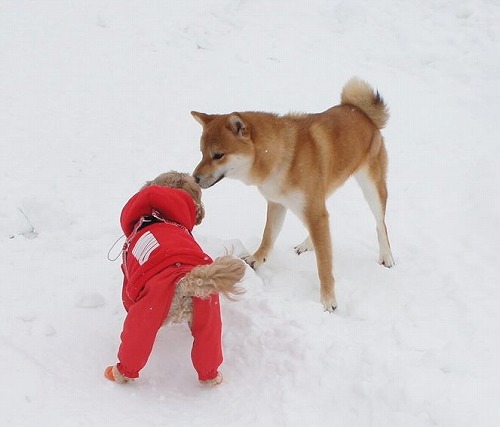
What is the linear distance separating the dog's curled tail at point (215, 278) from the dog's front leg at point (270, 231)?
201 centimetres

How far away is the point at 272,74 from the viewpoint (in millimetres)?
9297

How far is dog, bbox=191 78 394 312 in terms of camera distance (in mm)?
4594

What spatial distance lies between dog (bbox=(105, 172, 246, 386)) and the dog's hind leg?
2.47 m

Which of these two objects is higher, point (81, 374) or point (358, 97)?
point (358, 97)

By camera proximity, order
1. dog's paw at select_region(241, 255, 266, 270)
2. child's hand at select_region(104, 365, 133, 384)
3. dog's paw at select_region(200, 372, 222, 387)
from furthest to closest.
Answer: dog's paw at select_region(241, 255, 266, 270) → dog's paw at select_region(200, 372, 222, 387) → child's hand at select_region(104, 365, 133, 384)

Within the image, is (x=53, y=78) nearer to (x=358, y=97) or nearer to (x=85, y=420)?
(x=358, y=97)

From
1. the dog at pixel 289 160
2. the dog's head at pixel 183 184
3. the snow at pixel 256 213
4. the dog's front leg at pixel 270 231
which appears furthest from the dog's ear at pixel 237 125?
the snow at pixel 256 213

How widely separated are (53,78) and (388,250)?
19.2ft

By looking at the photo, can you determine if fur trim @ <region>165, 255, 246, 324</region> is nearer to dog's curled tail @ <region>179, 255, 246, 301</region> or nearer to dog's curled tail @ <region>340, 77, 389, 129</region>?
dog's curled tail @ <region>179, 255, 246, 301</region>

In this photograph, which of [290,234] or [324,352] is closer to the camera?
[324,352]

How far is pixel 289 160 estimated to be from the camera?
4727mm

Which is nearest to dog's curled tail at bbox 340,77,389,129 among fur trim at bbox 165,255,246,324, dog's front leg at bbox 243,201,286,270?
dog's front leg at bbox 243,201,286,270

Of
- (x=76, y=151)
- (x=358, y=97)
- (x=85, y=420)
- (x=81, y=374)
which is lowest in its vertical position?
(x=76, y=151)

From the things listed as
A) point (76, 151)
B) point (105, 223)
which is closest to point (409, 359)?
point (105, 223)
